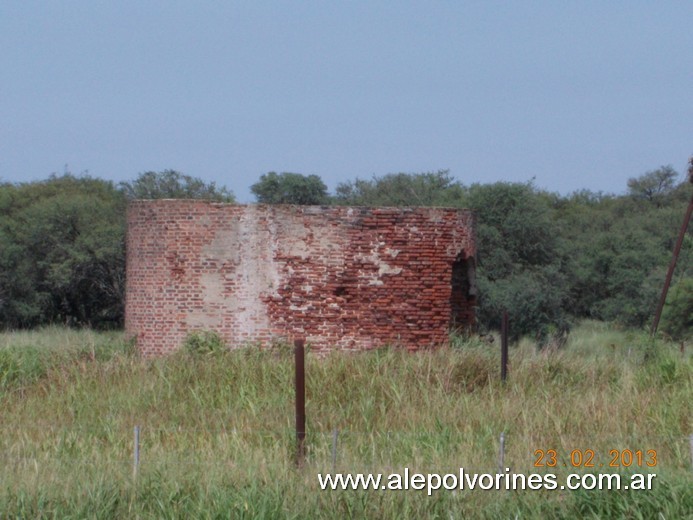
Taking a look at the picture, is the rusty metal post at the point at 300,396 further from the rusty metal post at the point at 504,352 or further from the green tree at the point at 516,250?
the green tree at the point at 516,250

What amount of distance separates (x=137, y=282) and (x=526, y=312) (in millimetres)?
14892

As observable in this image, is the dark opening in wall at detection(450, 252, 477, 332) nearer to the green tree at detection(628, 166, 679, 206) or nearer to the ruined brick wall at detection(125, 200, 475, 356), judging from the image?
the ruined brick wall at detection(125, 200, 475, 356)

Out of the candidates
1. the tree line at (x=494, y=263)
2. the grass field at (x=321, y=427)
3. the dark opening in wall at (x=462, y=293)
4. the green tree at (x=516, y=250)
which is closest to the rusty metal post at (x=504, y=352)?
the grass field at (x=321, y=427)

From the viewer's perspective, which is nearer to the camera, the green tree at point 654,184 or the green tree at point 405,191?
the green tree at point 405,191

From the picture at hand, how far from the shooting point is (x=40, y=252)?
32125mm

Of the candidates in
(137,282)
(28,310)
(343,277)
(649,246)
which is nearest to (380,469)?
(343,277)

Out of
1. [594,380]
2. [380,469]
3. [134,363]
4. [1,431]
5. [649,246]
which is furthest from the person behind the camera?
[649,246]

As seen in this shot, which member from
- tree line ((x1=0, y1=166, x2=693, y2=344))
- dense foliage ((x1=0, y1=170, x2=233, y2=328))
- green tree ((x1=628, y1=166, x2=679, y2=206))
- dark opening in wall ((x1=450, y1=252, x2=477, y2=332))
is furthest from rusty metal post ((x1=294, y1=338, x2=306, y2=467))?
green tree ((x1=628, y1=166, x2=679, y2=206))

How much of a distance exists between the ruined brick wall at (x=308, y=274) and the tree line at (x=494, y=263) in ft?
36.8

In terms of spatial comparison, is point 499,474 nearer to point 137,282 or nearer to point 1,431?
point 1,431

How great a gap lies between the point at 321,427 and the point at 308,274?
378 cm

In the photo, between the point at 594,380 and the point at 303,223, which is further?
the point at 303,223

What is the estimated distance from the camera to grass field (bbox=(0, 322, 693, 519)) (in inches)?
312

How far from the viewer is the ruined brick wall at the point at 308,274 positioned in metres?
14.9
